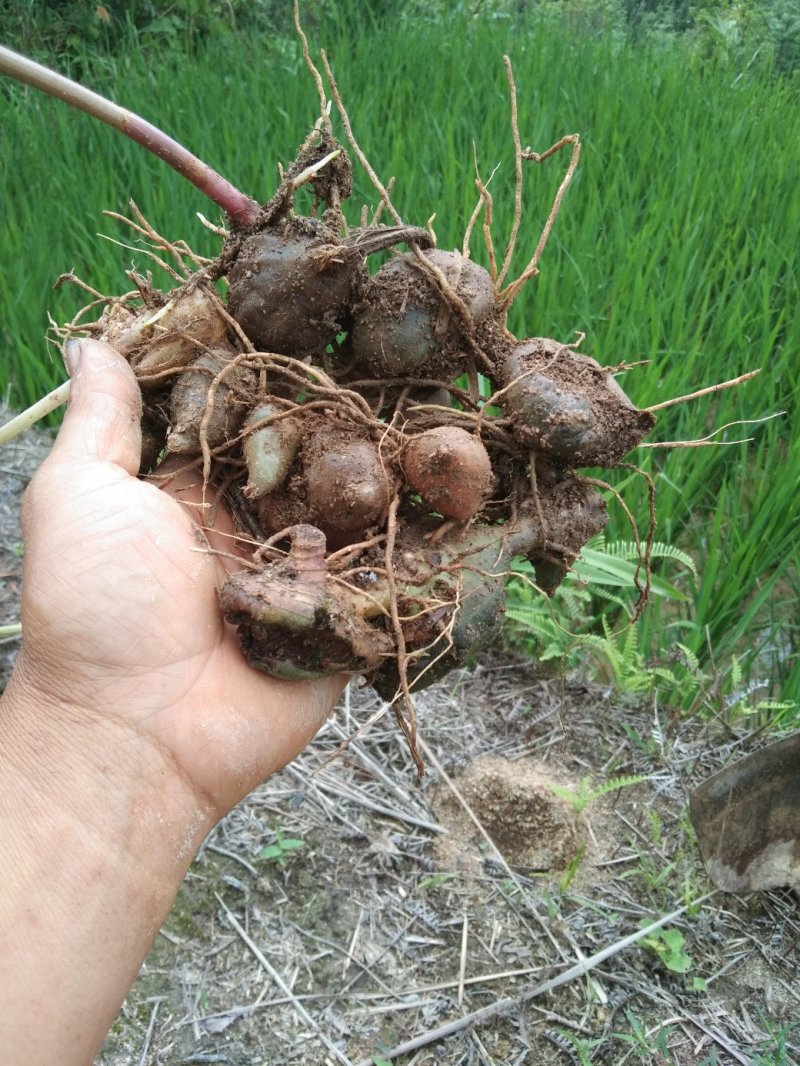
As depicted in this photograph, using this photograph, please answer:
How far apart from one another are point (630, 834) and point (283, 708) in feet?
3.01

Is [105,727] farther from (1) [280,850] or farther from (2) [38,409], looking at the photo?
(1) [280,850]

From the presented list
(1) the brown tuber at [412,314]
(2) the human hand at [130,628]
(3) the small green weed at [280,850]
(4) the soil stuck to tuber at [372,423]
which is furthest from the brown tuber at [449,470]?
(3) the small green weed at [280,850]

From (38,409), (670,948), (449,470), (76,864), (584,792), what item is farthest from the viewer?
(584,792)

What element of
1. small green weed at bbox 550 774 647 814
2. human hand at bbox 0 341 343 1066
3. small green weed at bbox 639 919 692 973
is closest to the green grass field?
small green weed at bbox 550 774 647 814

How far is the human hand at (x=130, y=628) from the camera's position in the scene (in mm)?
1098

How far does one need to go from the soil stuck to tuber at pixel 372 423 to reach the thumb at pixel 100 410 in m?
0.05

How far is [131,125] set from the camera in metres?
1.24

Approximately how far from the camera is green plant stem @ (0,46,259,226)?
43.5 inches

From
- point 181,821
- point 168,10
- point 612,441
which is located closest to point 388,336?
point 612,441

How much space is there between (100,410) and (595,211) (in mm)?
2083

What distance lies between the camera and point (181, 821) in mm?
1132

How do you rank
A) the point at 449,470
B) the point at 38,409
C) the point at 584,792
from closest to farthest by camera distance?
the point at 449,470 < the point at 38,409 < the point at 584,792

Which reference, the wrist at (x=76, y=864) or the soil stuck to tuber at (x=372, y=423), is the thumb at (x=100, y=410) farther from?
the wrist at (x=76, y=864)

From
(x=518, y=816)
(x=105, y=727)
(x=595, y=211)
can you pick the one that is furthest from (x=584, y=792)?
(x=595, y=211)
